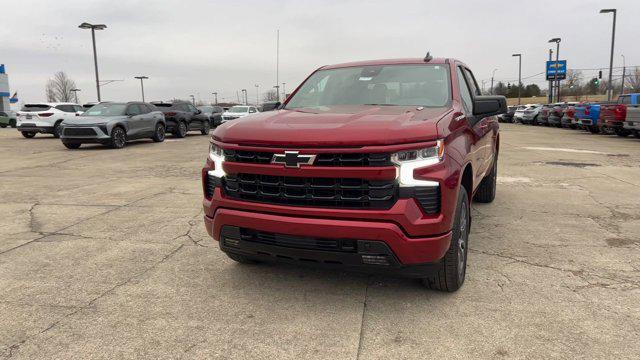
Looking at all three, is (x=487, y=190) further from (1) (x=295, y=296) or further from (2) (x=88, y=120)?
(2) (x=88, y=120)

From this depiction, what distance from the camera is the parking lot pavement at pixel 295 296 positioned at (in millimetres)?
2742

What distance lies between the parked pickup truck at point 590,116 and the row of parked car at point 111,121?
1610 centimetres

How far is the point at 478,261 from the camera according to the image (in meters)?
4.11

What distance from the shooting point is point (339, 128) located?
116 inches

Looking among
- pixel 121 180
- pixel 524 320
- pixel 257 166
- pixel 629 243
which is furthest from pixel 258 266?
pixel 121 180

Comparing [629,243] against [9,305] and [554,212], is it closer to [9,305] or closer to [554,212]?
[554,212]

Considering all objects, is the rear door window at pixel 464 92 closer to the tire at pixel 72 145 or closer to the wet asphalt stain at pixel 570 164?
the wet asphalt stain at pixel 570 164

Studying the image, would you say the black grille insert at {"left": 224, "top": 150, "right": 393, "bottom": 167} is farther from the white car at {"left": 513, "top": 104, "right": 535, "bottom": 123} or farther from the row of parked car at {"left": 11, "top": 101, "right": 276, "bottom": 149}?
the white car at {"left": 513, "top": 104, "right": 535, "bottom": 123}

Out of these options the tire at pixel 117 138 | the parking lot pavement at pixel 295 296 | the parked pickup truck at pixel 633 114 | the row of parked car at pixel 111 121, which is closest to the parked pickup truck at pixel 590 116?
the parked pickup truck at pixel 633 114

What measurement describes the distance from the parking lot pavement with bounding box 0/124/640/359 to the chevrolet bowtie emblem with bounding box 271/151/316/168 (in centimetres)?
102

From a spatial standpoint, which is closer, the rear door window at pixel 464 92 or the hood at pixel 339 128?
the hood at pixel 339 128

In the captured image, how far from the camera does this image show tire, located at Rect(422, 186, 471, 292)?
318cm

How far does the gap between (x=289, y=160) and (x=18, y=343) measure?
1.95m

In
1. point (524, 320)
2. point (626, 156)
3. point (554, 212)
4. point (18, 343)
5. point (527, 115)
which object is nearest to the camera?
point (18, 343)
